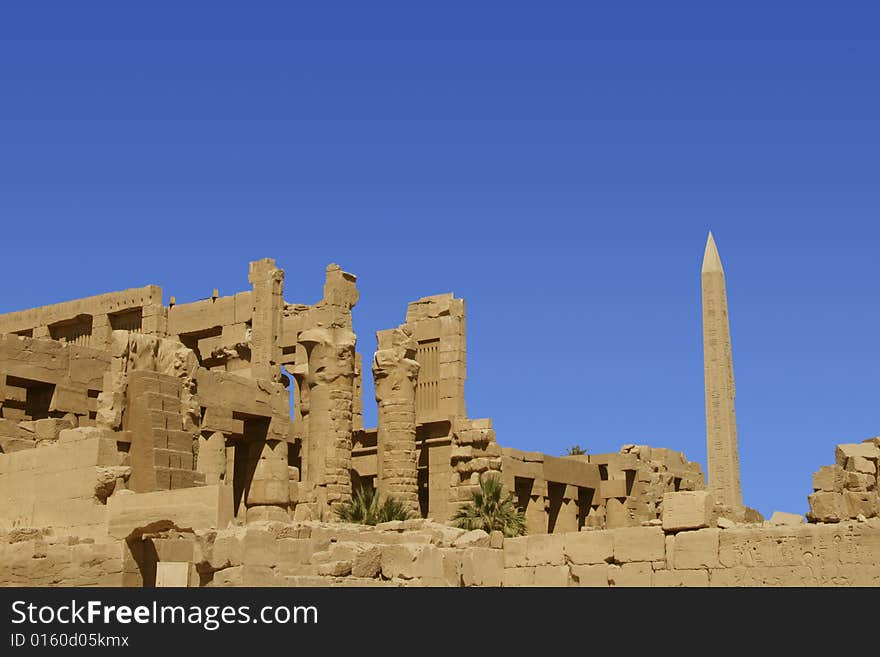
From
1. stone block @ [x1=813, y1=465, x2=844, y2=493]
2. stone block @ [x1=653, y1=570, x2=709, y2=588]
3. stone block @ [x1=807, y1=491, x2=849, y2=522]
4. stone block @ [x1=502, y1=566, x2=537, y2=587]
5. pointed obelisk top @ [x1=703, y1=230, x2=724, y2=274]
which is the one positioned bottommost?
stone block @ [x1=653, y1=570, x2=709, y2=588]

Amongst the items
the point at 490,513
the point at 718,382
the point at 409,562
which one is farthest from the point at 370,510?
the point at 409,562

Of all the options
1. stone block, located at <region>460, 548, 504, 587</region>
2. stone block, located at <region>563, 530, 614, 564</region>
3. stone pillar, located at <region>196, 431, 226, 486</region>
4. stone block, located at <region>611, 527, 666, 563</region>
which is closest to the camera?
stone block, located at <region>611, 527, 666, 563</region>

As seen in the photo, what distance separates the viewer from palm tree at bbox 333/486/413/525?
95.9 ft

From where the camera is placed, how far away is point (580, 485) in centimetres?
3703

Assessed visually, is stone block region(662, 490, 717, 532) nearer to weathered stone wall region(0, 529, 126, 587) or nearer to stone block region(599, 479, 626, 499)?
weathered stone wall region(0, 529, 126, 587)

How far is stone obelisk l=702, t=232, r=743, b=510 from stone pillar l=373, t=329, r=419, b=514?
28.7 feet

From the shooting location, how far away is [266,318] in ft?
117

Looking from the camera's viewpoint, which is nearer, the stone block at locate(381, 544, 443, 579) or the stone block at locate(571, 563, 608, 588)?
the stone block at locate(381, 544, 443, 579)

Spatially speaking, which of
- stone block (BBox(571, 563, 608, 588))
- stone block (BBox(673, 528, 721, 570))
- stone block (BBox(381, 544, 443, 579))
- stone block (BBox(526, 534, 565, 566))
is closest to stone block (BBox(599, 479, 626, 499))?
stone block (BBox(526, 534, 565, 566))

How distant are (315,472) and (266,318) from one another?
20.3 feet
